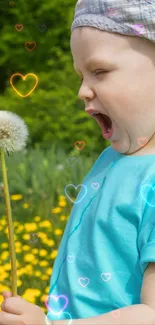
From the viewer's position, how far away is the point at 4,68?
6082 millimetres

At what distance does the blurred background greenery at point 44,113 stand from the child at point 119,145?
2.00 meters

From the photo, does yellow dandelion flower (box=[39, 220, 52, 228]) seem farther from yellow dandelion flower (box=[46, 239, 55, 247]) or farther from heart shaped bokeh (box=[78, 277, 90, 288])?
heart shaped bokeh (box=[78, 277, 90, 288])

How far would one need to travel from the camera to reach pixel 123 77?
4.05 feet

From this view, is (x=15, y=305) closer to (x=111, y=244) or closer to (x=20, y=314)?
(x=20, y=314)

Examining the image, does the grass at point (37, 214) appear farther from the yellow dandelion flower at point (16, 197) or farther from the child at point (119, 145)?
the child at point (119, 145)

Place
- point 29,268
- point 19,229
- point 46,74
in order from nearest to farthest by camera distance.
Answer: point 29,268, point 19,229, point 46,74

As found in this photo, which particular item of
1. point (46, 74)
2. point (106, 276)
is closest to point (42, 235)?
point (106, 276)

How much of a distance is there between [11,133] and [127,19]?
13.0 inches

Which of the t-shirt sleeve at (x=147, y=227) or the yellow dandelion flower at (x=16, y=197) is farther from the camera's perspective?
the yellow dandelion flower at (x=16, y=197)

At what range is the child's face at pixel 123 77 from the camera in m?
1.23

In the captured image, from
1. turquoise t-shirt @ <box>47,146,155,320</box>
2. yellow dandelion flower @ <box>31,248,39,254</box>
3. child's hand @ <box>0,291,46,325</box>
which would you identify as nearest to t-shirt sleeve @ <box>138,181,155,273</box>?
turquoise t-shirt @ <box>47,146,155,320</box>

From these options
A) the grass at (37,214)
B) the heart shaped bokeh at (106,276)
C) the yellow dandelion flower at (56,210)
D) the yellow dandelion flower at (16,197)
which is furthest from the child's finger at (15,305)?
the yellow dandelion flower at (16,197)

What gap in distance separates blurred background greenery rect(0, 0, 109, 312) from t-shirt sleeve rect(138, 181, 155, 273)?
208 centimetres

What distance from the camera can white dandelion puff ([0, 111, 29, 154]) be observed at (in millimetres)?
1245
